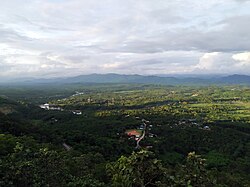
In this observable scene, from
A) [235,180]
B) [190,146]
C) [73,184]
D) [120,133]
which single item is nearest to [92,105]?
[120,133]

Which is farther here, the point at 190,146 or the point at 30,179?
the point at 190,146

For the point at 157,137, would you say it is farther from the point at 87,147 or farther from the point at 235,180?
the point at 235,180

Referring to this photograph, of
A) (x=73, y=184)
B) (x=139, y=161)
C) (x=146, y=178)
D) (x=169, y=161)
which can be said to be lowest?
(x=169, y=161)

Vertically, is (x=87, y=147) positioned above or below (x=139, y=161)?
below

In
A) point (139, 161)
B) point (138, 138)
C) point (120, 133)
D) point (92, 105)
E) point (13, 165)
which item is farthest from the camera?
point (92, 105)

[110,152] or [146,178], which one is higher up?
[146,178]

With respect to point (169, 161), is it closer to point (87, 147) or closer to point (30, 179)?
point (87, 147)

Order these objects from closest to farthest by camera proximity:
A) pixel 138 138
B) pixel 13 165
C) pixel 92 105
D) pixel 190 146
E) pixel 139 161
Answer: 1. pixel 139 161
2. pixel 13 165
3. pixel 190 146
4. pixel 138 138
5. pixel 92 105

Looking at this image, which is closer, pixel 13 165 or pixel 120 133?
pixel 13 165

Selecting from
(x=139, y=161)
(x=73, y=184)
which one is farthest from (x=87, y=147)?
(x=139, y=161)
